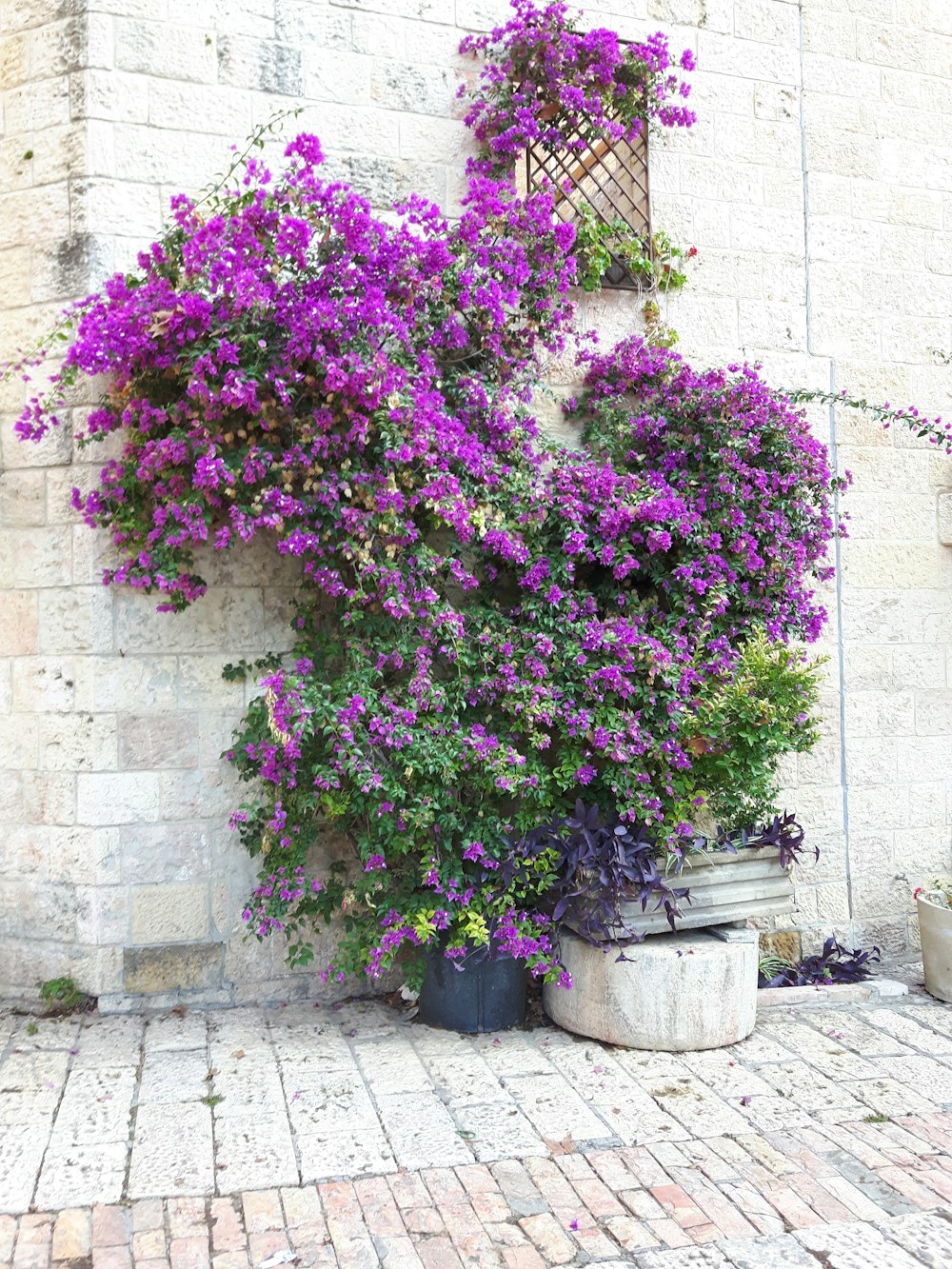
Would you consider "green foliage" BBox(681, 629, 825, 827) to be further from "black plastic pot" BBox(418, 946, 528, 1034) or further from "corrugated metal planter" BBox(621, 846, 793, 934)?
"black plastic pot" BBox(418, 946, 528, 1034)

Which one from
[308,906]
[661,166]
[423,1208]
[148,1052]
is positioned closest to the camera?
[423,1208]

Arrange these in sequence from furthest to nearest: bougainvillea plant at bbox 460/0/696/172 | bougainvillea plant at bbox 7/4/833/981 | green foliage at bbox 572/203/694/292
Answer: green foliage at bbox 572/203/694/292 → bougainvillea plant at bbox 460/0/696/172 → bougainvillea plant at bbox 7/4/833/981

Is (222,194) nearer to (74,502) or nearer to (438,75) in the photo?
(438,75)

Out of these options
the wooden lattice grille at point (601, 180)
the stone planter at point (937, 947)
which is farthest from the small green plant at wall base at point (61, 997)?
the wooden lattice grille at point (601, 180)

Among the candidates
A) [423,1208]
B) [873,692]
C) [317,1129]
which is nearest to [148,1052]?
[317,1129]

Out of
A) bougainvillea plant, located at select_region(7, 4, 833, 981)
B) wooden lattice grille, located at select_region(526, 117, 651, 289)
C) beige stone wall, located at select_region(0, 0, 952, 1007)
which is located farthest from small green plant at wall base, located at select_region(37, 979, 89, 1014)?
wooden lattice grille, located at select_region(526, 117, 651, 289)

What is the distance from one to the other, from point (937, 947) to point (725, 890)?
1156mm

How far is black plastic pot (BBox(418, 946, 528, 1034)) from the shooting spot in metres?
4.11

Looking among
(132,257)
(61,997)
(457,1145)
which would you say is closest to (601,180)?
(132,257)

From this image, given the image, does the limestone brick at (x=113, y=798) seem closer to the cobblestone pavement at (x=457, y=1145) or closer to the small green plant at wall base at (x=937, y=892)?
the cobblestone pavement at (x=457, y=1145)

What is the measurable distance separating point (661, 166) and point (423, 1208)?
4.25 meters

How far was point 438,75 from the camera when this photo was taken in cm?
463

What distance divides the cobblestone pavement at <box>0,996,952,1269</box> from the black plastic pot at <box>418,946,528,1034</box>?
8 cm

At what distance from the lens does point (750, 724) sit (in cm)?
400
